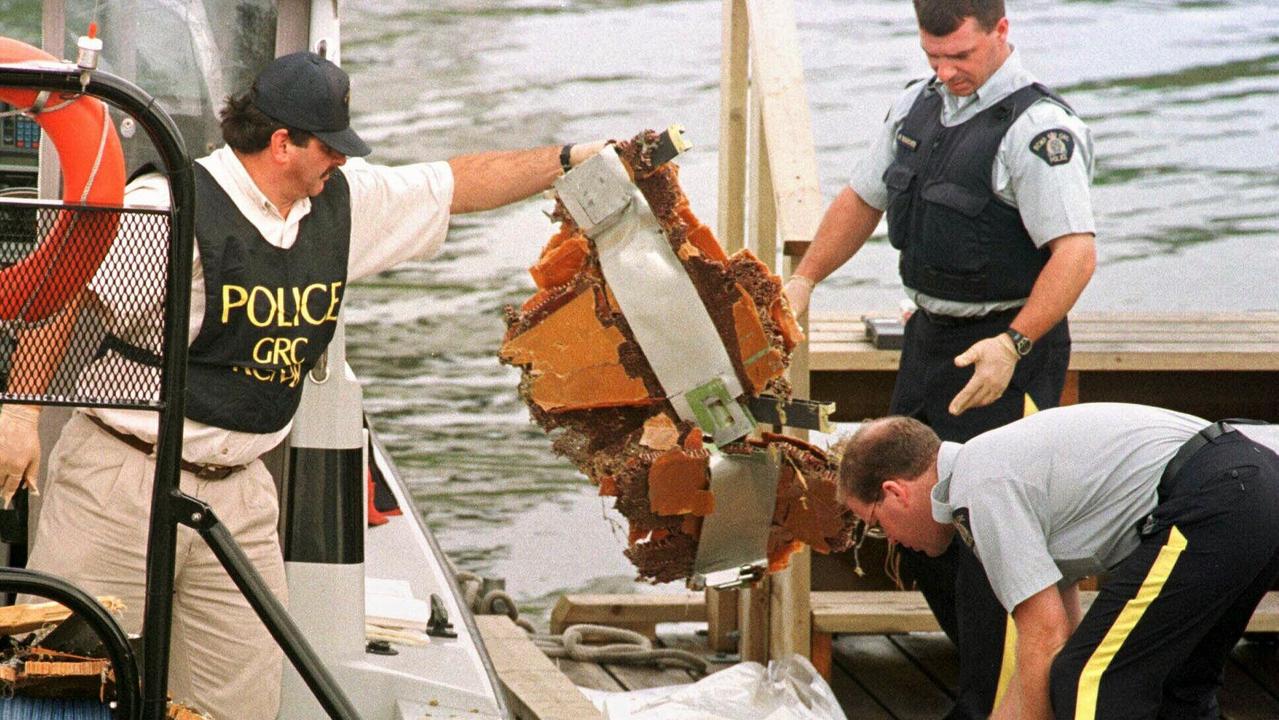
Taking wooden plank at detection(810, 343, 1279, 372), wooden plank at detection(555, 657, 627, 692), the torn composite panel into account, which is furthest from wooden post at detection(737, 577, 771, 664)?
the torn composite panel

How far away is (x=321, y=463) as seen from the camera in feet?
12.0

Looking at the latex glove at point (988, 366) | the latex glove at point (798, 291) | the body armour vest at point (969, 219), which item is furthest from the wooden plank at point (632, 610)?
the latex glove at point (988, 366)

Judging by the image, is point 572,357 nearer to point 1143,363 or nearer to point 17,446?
point 17,446

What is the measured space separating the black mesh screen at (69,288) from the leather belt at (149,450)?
0.73 metres

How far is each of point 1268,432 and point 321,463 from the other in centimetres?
183

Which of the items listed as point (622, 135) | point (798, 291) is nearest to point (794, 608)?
point (798, 291)

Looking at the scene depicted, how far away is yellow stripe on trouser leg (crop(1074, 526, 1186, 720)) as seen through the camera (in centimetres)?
335

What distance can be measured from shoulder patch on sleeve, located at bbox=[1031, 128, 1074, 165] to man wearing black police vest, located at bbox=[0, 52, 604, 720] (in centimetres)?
160

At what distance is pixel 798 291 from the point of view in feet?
14.3

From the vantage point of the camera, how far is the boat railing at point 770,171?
445 cm

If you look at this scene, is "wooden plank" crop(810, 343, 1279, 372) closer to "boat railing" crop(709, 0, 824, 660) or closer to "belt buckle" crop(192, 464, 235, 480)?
"boat railing" crop(709, 0, 824, 660)

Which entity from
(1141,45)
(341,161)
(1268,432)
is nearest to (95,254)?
(341,161)

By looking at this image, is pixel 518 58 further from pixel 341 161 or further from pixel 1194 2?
pixel 341 161

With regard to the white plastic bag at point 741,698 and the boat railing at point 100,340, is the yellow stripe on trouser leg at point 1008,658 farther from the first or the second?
the boat railing at point 100,340
